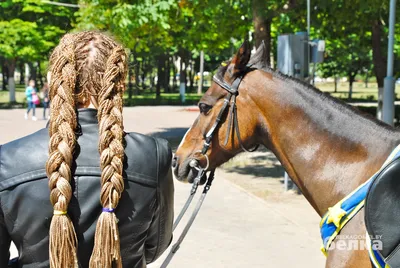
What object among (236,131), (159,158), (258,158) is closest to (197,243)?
(236,131)

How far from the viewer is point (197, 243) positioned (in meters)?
7.71

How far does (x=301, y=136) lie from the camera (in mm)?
3363

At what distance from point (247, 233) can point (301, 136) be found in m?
5.01

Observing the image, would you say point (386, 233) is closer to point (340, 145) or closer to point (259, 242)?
point (340, 145)

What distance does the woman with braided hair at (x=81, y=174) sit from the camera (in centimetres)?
199

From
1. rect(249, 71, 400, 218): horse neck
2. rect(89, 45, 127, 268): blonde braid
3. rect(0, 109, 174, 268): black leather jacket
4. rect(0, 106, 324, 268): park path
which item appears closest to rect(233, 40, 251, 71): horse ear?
rect(249, 71, 400, 218): horse neck

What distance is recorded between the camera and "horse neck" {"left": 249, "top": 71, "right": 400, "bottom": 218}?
3.14m

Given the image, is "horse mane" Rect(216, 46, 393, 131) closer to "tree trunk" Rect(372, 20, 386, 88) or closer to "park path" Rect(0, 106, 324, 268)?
"park path" Rect(0, 106, 324, 268)

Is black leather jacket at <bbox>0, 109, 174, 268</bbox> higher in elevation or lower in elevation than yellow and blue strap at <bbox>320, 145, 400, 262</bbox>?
higher

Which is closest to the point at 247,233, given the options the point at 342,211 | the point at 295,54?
the point at 295,54

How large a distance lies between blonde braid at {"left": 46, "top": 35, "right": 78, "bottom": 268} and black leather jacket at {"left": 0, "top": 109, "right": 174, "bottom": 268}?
0.07m

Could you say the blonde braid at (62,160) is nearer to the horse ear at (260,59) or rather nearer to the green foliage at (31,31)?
the horse ear at (260,59)

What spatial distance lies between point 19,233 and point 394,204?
1.57 metres

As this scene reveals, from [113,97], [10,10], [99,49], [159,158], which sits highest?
[10,10]
